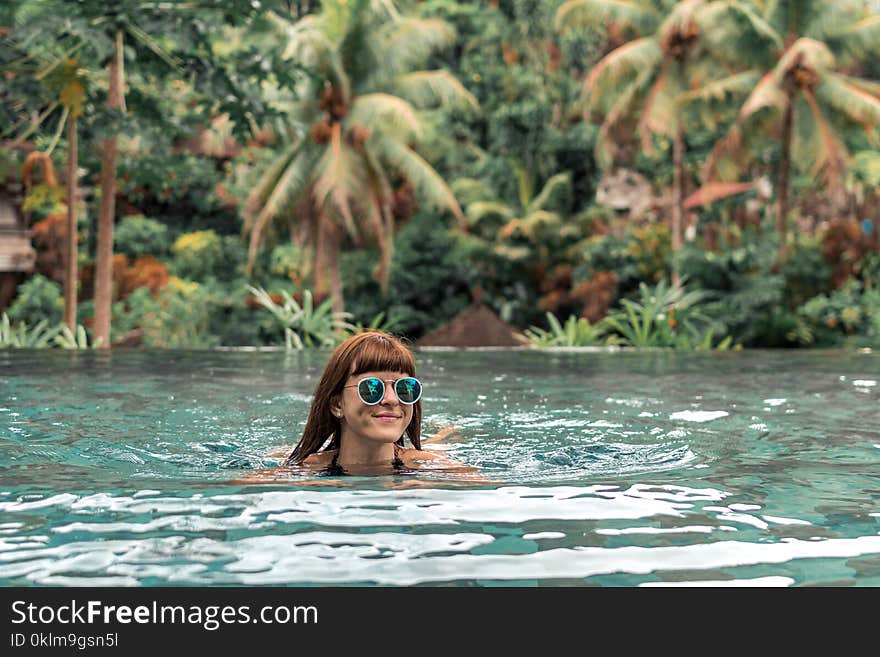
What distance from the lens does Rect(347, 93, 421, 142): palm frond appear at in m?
28.0

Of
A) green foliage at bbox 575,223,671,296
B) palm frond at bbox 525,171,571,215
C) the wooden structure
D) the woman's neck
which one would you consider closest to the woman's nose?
the woman's neck

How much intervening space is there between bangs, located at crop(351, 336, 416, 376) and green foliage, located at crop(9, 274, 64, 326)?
24967mm

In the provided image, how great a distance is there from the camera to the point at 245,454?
6.10m

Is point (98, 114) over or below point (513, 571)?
over

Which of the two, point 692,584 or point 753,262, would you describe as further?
point 753,262

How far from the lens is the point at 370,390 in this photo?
4.72m

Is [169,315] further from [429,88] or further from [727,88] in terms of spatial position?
[727,88]

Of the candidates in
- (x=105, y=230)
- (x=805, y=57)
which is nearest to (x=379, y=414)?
(x=105, y=230)

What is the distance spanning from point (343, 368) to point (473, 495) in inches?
38.7
